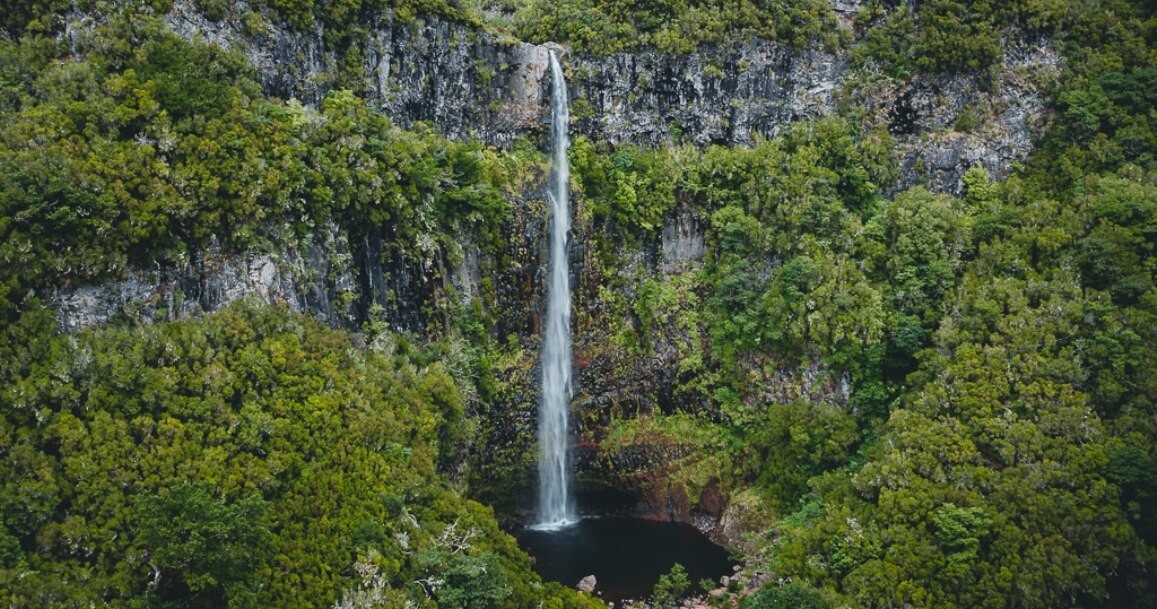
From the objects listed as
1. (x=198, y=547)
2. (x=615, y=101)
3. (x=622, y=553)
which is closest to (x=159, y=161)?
(x=198, y=547)

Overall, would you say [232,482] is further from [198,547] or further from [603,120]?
[603,120]

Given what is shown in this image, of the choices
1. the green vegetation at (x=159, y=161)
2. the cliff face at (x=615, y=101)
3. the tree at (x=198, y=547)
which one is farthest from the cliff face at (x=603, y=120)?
the tree at (x=198, y=547)

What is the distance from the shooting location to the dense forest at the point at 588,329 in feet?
60.4

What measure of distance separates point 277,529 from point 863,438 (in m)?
17.1

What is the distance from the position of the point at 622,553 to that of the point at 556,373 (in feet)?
20.5

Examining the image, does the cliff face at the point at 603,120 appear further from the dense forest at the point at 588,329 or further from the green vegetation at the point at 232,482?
the green vegetation at the point at 232,482

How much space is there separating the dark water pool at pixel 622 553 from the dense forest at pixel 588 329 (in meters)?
2.00

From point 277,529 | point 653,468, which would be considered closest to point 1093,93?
point 653,468

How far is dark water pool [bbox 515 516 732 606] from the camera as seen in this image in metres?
26.4

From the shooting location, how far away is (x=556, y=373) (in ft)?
101

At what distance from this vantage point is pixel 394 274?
25750 millimetres

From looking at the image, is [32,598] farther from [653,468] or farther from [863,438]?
[863,438]

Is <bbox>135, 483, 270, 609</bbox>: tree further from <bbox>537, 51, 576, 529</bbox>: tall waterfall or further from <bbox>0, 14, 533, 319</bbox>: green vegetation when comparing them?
<bbox>537, 51, 576, 529</bbox>: tall waterfall

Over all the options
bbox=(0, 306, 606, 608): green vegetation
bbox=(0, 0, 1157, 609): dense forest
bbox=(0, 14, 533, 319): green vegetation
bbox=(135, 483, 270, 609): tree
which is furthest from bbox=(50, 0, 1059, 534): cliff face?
bbox=(135, 483, 270, 609): tree
